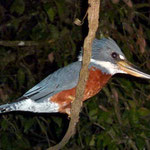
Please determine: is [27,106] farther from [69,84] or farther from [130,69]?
[130,69]

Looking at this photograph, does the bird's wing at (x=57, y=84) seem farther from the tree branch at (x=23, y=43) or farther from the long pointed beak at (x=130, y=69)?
the tree branch at (x=23, y=43)

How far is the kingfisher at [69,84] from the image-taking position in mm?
2951

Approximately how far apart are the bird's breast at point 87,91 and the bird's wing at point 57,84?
62 millimetres

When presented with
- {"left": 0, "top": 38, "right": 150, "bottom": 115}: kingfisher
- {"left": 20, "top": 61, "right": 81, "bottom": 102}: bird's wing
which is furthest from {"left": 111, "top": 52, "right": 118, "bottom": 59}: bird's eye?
{"left": 20, "top": 61, "right": 81, "bottom": 102}: bird's wing

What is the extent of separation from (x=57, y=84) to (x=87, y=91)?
1.18ft

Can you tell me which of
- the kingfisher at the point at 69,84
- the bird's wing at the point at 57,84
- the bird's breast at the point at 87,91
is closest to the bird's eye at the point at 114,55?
the kingfisher at the point at 69,84

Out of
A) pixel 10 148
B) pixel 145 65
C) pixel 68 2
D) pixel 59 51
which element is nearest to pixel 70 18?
pixel 68 2

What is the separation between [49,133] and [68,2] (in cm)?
198

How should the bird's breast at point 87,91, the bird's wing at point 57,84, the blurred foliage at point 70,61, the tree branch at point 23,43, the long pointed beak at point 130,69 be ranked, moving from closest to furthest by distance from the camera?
the bird's breast at point 87,91, the bird's wing at point 57,84, the long pointed beak at point 130,69, the blurred foliage at point 70,61, the tree branch at point 23,43

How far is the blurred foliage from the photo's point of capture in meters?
3.40

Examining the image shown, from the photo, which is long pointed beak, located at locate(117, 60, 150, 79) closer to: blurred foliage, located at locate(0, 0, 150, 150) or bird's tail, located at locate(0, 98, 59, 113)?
blurred foliage, located at locate(0, 0, 150, 150)

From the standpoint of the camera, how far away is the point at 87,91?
2912 mm

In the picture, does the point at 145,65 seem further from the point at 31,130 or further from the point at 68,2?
the point at 31,130

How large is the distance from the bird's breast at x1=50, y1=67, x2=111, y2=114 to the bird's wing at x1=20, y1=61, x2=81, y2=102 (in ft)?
0.20
